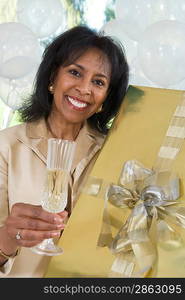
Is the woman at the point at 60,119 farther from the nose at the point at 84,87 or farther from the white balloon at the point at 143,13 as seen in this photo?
the white balloon at the point at 143,13

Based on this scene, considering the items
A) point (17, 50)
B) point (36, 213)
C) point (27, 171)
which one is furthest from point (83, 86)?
point (17, 50)

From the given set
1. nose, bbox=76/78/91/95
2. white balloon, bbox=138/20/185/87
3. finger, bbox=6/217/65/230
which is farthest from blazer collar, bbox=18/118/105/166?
white balloon, bbox=138/20/185/87

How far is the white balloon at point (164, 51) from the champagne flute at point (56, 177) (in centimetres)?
105

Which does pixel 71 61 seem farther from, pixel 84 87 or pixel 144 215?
pixel 144 215

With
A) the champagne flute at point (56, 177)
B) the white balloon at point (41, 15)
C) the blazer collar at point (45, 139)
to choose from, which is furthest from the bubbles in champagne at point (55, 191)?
the white balloon at point (41, 15)

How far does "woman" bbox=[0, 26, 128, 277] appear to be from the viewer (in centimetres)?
112

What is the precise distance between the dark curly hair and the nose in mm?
67

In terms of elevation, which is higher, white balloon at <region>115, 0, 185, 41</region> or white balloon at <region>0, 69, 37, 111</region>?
white balloon at <region>115, 0, 185, 41</region>

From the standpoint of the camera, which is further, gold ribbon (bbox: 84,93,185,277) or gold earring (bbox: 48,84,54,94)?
gold earring (bbox: 48,84,54,94)

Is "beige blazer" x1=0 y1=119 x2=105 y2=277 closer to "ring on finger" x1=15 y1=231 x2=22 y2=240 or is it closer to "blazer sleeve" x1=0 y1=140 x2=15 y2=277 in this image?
"blazer sleeve" x1=0 y1=140 x2=15 y2=277

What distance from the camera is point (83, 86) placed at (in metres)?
1.17

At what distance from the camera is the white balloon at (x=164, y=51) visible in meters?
1.87

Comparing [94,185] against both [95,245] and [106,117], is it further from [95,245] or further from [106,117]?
[106,117]

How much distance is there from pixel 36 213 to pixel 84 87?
1.15 ft
